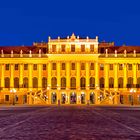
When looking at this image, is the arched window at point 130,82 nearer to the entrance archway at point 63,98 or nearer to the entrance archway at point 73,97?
the entrance archway at point 73,97

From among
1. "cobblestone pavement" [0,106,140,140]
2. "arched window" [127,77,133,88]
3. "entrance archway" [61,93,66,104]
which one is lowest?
"cobblestone pavement" [0,106,140,140]

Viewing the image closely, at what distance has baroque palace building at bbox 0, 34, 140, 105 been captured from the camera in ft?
341

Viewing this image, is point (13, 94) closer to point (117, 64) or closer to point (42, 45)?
point (42, 45)

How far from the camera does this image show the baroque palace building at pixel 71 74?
10400cm

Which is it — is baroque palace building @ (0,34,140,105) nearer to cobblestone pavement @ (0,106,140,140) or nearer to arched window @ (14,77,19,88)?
arched window @ (14,77,19,88)

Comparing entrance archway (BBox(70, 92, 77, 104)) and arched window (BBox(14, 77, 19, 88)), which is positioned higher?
arched window (BBox(14, 77, 19, 88))

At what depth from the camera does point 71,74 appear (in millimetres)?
105438

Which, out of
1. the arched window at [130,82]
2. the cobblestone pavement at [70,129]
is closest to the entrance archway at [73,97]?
the arched window at [130,82]

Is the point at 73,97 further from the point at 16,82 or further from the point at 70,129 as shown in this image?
the point at 70,129

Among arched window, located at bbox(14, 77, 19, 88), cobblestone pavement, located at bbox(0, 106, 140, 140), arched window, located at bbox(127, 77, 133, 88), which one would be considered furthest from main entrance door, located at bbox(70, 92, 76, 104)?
cobblestone pavement, located at bbox(0, 106, 140, 140)

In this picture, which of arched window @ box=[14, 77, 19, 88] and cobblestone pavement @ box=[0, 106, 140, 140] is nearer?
cobblestone pavement @ box=[0, 106, 140, 140]

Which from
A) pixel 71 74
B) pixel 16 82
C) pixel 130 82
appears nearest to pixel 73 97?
pixel 71 74

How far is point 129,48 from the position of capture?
110812 millimetres

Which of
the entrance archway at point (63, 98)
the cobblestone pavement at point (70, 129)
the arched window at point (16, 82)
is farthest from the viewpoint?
the arched window at point (16, 82)
